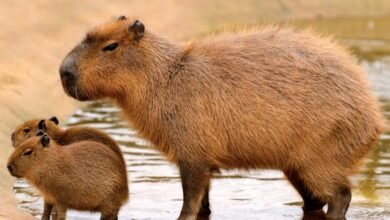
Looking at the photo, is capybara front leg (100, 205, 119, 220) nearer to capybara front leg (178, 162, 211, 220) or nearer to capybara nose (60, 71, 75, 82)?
capybara front leg (178, 162, 211, 220)

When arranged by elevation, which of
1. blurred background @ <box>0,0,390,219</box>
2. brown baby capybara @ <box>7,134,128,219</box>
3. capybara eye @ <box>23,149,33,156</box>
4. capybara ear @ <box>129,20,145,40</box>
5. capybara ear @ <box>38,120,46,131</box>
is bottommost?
blurred background @ <box>0,0,390,219</box>

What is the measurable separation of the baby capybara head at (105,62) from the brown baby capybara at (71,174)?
44 centimetres

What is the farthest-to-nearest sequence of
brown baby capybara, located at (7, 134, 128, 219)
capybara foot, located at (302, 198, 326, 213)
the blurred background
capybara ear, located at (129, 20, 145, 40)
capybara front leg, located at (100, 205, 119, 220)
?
the blurred background
capybara foot, located at (302, 198, 326, 213)
capybara ear, located at (129, 20, 145, 40)
capybara front leg, located at (100, 205, 119, 220)
brown baby capybara, located at (7, 134, 128, 219)

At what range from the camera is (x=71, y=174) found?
8.50 meters

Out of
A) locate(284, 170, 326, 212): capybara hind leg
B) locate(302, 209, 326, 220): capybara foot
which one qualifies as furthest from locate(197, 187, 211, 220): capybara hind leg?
locate(302, 209, 326, 220): capybara foot

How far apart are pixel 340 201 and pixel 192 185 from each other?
1.18 meters

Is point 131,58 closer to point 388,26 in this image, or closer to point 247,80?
point 247,80

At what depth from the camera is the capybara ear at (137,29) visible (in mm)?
8758

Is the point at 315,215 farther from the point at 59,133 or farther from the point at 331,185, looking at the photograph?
the point at 59,133

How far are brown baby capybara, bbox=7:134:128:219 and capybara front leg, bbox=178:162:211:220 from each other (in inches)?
18.7

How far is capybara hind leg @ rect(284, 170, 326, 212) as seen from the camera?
29.9ft

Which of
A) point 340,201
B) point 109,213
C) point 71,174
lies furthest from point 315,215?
point 71,174

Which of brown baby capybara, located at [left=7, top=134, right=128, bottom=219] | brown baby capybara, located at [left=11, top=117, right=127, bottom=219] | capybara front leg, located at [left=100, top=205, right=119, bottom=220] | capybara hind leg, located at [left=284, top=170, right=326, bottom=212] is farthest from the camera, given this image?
capybara hind leg, located at [left=284, top=170, right=326, bottom=212]

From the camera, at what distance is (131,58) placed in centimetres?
878
